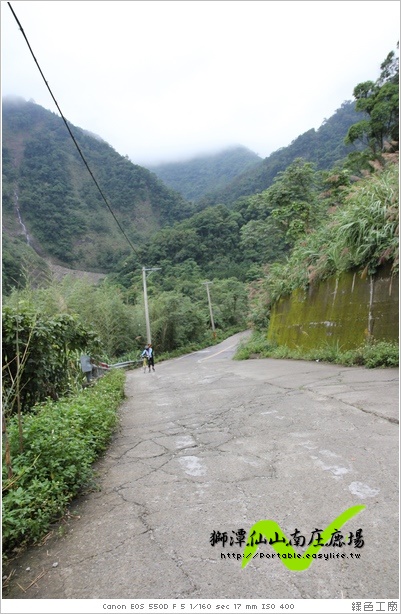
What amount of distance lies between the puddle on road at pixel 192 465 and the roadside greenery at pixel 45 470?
73cm

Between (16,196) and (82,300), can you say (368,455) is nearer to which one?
(82,300)

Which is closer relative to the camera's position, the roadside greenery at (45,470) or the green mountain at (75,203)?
the roadside greenery at (45,470)

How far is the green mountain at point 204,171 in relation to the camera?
99.5 metres

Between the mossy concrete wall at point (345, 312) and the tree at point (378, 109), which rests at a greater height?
the tree at point (378, 109)

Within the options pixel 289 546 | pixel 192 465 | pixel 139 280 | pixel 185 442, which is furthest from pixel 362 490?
pixel 139 280

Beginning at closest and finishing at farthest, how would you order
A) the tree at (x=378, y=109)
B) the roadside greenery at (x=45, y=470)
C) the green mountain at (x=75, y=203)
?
1. the roadside greenery at (x=45, y=470)
2. the tree at (x=378, y=109)
3. the green mountain at (x=75, y=203)

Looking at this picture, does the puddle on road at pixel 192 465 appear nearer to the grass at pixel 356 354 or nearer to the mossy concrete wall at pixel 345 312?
the grass at pixel 356 354

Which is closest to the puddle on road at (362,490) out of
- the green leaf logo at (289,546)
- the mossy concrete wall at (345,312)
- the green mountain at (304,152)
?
the green leaf logo at (289,546)

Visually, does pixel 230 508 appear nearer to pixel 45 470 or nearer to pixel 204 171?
pixel 45 470

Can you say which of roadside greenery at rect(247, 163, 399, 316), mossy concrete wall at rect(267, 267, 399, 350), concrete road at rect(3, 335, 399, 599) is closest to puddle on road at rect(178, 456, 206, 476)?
concrete road at rect(3, 335, 399, 599)

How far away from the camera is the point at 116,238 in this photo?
6575cm

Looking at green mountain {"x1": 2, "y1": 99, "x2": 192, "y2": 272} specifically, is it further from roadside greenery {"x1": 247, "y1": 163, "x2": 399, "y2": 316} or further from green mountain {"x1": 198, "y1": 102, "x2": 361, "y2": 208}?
roadside greenery {"x1": 247, "y1": 163, "x2": 399, "y2": 316}

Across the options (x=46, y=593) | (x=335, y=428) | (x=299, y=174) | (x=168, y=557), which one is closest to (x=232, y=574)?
(x=168, y=557)

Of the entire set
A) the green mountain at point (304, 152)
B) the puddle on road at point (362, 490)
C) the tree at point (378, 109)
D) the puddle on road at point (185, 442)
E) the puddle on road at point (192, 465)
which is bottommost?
the puddle on road at point (185, 442)
